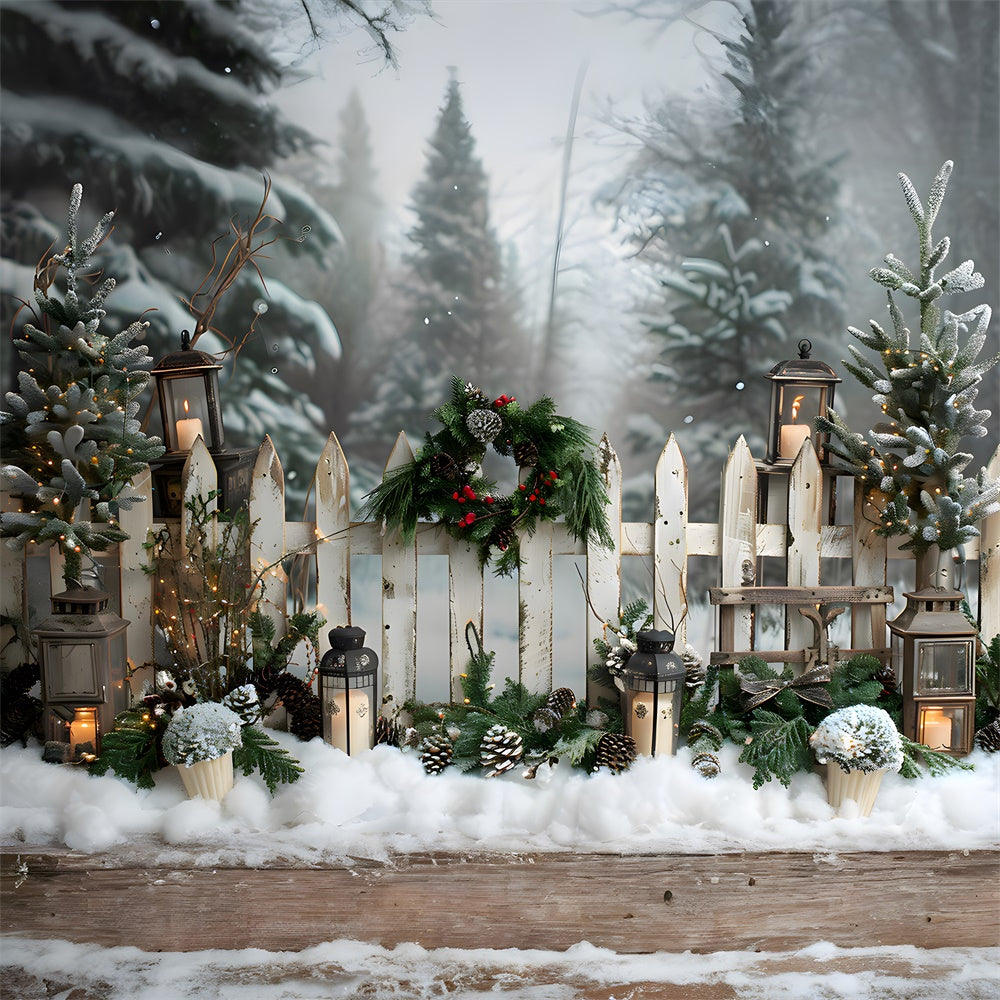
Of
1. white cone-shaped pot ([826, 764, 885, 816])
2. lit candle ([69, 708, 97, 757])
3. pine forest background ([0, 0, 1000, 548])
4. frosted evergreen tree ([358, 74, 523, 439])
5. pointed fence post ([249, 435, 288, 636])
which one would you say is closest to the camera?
white cone-shaped pot ([826, 764, 885, 816])

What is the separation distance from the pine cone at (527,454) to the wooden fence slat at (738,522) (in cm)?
62

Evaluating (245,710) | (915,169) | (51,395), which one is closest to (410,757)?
(245,710)

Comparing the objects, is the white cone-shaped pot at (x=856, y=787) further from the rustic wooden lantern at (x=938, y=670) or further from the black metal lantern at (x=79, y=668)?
the black metal lantern at (x=79, y=668)

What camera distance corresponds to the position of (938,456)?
2.70 metres

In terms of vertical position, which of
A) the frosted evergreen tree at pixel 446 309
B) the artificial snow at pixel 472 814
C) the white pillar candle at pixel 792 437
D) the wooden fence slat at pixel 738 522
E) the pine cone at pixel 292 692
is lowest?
the artificial snow at pixel 472 814

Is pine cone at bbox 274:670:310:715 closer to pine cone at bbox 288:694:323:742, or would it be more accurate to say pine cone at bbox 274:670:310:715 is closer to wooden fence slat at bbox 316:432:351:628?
pine cone at bbox 288:694:323:742

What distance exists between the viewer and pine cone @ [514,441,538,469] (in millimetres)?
2836

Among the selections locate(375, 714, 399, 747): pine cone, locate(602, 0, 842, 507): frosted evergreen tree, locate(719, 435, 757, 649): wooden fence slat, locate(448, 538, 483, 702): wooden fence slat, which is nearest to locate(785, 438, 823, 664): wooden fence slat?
locate(719, 435, 757, 649): wooden fence slat

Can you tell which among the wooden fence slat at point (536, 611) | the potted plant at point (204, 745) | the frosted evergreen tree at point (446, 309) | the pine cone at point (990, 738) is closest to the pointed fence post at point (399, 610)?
the wooden fence slat at point (536, 611)

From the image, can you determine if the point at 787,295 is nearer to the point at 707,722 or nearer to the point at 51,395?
the point at 707,722

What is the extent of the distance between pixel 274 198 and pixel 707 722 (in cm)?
379

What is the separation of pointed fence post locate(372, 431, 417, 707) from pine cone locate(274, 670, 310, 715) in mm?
258

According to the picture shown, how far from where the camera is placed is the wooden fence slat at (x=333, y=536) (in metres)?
2.95

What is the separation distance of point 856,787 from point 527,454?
130cm
